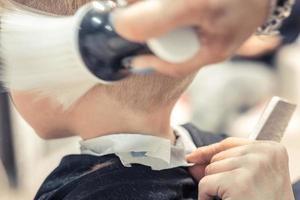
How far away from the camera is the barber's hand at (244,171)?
59 centimetres

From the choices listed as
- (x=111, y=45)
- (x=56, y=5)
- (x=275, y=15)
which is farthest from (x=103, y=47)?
(x=56, y=5)

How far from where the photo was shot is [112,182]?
2.03ft

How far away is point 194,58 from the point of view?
34 cm

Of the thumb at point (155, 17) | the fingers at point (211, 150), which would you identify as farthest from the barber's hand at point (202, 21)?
the fingers at point (211, 150)

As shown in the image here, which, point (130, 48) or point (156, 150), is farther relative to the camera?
point (156, 150)

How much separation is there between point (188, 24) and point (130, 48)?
5 centimetres

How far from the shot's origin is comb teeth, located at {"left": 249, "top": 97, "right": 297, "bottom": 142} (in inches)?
27.2

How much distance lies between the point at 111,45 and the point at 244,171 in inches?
11.7

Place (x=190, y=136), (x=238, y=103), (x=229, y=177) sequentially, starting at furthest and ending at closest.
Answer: (x=238, y=103), (x=190, y=136), (x=229, y=177)

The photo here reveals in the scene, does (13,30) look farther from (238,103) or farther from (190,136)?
(238,103)

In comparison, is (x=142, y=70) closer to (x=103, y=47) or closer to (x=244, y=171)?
(x=103, y=47)

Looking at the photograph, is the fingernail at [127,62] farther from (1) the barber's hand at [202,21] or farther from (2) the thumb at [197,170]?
(2) the thumb at [197,170]

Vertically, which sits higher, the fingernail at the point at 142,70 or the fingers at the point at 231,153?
the fingernail at the point at 142,70

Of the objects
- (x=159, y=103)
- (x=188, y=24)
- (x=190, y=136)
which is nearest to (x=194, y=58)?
(x=188, y=24)
